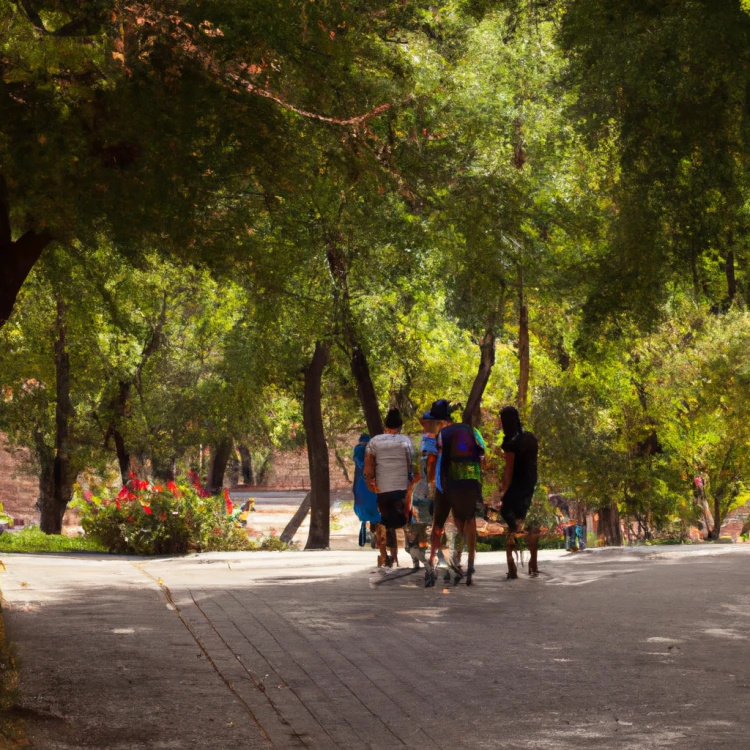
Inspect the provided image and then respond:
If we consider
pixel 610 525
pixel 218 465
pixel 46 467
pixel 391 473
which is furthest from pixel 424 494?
pixel 46 467

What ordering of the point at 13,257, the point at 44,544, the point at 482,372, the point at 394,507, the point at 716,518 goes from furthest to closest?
the point at 716,518, the point at 482,372, the point at 44,544, the point at 394,507, the point at 13,257

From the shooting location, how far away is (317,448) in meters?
29.9

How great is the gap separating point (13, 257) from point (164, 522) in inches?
406

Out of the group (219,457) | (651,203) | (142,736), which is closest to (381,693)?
(142,736)

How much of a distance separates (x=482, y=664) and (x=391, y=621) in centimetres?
234

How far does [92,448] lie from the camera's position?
124 ft

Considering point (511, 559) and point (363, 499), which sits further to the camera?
point (363, 499)

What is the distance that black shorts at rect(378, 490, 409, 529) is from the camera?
14836 millimetres

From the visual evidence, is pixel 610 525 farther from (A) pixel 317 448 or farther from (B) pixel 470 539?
(B) pixel 470 539

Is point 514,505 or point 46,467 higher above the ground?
point 46,467

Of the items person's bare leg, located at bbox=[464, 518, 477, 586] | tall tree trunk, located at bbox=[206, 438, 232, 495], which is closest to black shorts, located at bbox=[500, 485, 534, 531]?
person's bare leg, located at bbox=[464, 518, 477, 586]

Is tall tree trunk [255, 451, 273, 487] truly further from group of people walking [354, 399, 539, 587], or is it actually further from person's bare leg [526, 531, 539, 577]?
group of people walking [354, 399, 539, 587]

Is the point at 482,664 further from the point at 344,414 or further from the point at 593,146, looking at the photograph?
the point at 344,414

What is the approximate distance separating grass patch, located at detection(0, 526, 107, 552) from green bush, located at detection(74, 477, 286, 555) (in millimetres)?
619
